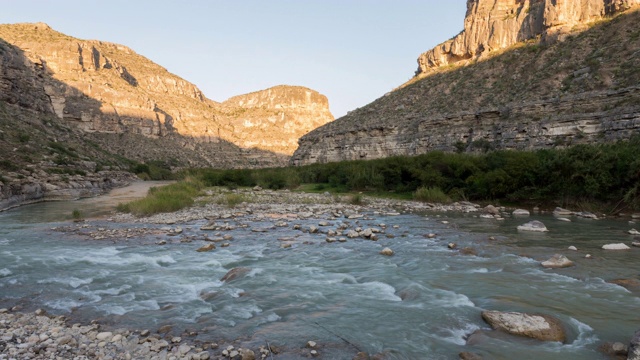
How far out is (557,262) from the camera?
7.63 meters

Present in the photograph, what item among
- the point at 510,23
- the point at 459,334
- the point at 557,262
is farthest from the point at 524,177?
the point at 510,23

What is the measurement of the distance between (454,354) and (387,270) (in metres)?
3.53

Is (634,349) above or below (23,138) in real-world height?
below

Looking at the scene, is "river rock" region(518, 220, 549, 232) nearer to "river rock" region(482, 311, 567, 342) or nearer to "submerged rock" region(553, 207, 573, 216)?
"submerged rock" region(553, 207, 573, 216)

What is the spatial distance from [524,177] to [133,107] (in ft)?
355

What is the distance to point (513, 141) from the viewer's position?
3356 cm

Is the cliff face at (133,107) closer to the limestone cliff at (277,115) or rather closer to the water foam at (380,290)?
the limestone cliff at (277,115)

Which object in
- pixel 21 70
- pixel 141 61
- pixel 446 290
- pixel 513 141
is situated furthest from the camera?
pixel 141 61

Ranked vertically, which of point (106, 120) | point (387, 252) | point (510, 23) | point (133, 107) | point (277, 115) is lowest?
point (387, 252)

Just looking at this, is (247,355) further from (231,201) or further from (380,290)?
(231,201)

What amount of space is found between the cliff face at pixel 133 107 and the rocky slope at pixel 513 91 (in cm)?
5814

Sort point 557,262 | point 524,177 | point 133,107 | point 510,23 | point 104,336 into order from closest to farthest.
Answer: point 104,336
point 557,262
point 524,177
point 510,23
point 133,107

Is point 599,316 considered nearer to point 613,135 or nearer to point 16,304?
point 16,304


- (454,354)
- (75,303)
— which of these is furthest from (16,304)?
(454,354)
